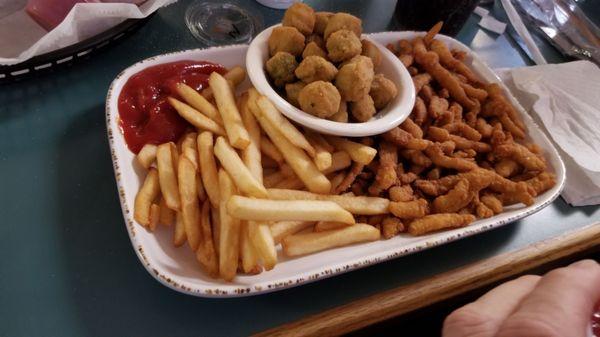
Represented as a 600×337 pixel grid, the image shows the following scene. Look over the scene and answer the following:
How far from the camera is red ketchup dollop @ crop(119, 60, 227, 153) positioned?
1008mm

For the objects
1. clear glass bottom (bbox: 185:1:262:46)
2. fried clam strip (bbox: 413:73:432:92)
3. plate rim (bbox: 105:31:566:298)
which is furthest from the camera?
clear glass bottom (bbox: 185:1:262:46)

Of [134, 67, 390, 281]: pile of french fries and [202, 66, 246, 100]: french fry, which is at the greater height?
[202, 66, 246, 100]: french fry

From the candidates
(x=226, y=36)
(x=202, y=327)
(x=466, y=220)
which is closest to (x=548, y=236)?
(x=466, y=220)

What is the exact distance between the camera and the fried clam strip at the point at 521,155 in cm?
115

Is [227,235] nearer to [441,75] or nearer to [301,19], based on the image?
[301,19]

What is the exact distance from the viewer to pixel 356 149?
1.01 m

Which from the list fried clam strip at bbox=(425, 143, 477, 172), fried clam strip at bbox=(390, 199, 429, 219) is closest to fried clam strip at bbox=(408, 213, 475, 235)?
fried clam strip at bbox=(390, 199, 429, 219)

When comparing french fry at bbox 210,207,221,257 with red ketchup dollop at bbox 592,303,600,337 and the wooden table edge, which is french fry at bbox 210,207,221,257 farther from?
red ketchup dollop at bbox 592,303,600,337

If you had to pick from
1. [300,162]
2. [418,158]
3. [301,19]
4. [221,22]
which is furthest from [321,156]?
[221,22]

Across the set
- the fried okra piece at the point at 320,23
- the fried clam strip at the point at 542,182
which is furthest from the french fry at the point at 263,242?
the fried clam strip at the point at 542,182

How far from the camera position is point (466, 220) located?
1.00 m

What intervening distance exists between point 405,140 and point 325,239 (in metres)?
0.32

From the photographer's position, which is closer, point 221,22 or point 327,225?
point 327,225

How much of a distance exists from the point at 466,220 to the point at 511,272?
0.61 ft
